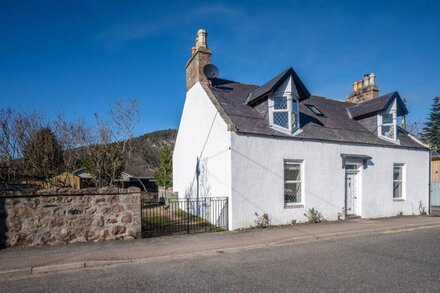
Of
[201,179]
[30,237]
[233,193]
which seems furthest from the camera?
[201,179]

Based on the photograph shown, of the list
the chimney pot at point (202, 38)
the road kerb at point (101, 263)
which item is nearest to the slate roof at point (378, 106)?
the chimney pot at point (202, 38)

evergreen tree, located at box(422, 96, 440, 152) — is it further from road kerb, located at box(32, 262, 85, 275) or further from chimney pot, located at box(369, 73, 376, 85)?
road kerb, located at box(32, 262, 85, 275)

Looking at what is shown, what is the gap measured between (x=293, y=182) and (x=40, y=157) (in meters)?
11.4

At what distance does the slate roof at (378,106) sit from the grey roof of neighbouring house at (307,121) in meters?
0.59

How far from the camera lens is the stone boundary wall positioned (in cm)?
810

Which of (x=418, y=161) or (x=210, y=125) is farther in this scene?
(x=418, y=161)

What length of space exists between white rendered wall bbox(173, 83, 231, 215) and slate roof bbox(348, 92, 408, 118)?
30.6ft

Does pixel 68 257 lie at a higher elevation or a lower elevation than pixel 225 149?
lower

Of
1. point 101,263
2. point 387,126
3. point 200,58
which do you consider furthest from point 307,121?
point 101,263

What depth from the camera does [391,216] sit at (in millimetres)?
15039

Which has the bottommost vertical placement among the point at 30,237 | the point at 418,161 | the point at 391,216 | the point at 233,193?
the point at 391,216

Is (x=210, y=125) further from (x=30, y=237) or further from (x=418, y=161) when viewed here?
(x=418, y=161)

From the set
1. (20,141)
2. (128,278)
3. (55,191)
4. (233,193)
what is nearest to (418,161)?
(233,193)

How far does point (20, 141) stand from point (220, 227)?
10.0 meters
